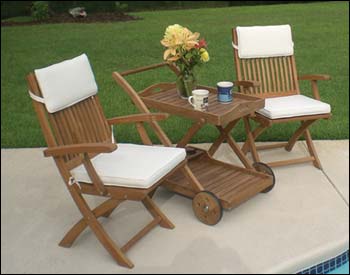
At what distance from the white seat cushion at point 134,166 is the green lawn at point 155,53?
1.75 m

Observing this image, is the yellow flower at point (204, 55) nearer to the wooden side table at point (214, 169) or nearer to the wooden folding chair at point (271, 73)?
the wooden side table at point (214, 169)

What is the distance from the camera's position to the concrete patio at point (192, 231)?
9.96ft

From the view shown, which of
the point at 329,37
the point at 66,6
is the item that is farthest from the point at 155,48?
the point at 66,6

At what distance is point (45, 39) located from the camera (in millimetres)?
10766

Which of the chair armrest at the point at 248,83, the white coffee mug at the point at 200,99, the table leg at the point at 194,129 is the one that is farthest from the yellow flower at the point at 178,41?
the chair armrest at the point at 248,83

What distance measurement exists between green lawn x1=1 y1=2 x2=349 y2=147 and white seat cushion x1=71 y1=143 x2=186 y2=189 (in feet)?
5.73

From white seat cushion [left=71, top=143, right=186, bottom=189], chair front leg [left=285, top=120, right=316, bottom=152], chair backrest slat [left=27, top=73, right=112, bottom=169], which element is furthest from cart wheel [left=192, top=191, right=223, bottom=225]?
chair front leg [left=285, top=120, right=316, bottom=152]

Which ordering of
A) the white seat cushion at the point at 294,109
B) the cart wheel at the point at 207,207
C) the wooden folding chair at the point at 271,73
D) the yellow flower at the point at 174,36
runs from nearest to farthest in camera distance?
the cart wheel at the point at 207,207, the yellow flower at the point at 174,36, the white seat cushion at the point at 294,109, the wooden folding chair at the point at 271,73

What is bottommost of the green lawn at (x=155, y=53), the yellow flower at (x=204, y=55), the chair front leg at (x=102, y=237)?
the green lawn at (x=155, y=53)

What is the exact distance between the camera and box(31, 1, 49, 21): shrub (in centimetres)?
1288

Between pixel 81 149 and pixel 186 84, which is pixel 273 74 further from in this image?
pixel 81 149

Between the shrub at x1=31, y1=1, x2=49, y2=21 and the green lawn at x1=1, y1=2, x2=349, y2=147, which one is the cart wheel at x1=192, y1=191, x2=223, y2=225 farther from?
the shrub at x1=31, y1=1, x2=49, y2=21

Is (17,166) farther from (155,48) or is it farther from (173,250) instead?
(155,48)

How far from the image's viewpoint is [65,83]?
3289 millimetres
